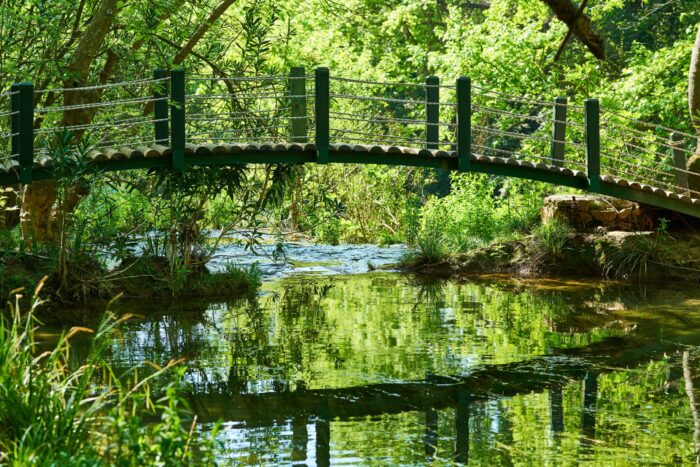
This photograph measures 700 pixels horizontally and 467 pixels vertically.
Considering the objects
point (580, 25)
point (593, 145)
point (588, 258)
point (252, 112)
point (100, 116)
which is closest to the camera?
point (580, 25)

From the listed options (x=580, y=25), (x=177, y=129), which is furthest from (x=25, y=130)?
(x=580, y=25)

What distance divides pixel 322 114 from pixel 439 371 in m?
3.96

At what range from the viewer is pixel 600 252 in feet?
44.4

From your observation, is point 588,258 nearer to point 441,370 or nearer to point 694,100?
point 694,100

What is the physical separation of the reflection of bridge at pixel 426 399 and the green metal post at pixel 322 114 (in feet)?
11.8

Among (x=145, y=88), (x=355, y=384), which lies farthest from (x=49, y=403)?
(x=145, y=88)

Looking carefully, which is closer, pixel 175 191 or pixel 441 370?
pixel 441 370

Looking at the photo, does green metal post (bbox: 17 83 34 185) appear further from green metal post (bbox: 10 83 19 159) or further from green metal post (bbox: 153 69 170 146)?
green metal post (bbox: 153 69 170 146)

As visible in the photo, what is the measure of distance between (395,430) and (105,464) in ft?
8.31

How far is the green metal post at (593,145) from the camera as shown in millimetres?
12492

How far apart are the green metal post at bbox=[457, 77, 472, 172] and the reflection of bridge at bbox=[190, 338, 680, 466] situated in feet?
11.7

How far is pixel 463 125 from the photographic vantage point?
1193 cm

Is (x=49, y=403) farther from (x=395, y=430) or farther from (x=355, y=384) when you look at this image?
(x=355, y=384)

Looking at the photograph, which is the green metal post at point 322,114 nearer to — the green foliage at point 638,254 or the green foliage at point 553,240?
the green foliage at point 553,240
